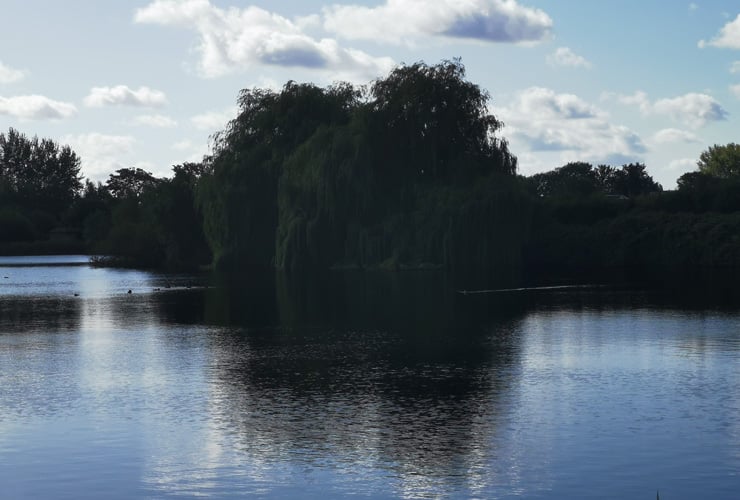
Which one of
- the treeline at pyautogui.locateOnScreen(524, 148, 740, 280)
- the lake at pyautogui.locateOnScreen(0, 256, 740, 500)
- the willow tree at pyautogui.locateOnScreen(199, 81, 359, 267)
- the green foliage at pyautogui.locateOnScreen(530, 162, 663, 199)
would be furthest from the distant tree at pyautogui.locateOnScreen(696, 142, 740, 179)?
the lake at pyautogui.locateOnScreen(0, 256, 740, 500)

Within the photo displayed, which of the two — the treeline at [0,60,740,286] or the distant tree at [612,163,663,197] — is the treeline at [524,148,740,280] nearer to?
the treeline at [0,60,740,286]

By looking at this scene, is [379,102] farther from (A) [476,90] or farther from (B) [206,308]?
(B) [206,308]

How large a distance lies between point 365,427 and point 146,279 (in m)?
63.4

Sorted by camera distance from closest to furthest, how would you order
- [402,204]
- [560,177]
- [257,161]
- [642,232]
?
[402,204], [257,161], [642,232], [560,177]

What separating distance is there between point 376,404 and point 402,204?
200ft

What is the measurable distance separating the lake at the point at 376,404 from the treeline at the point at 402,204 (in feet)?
90.9

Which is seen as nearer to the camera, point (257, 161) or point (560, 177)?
point (257, 161)

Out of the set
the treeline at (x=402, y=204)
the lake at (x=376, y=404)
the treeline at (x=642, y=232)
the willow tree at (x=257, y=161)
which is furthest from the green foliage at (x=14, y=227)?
the lake at (x=376, y=404)

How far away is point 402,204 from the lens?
84.9 metres

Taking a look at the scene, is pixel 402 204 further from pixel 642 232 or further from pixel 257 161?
pixel 642 232

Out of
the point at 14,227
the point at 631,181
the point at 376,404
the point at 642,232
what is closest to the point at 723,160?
the point at 631,181

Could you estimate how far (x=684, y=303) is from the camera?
51.9 metres

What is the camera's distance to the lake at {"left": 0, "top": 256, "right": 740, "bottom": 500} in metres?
18.0

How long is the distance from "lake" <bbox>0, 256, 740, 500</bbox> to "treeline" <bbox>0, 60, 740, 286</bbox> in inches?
1090
